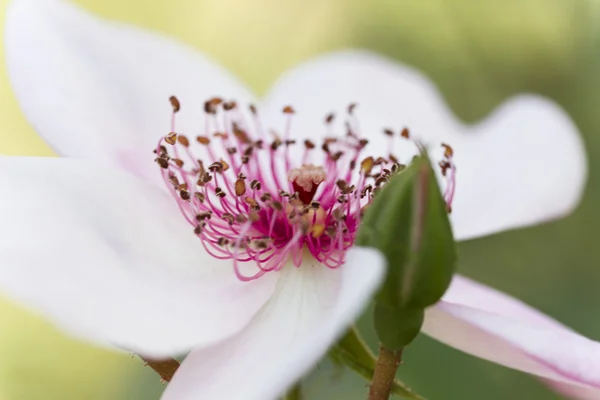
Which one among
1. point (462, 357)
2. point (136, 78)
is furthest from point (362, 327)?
point (136, 78)

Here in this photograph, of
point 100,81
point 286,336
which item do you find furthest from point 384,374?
point 100,81

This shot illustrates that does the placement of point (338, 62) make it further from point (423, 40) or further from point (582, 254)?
point (423, 40)

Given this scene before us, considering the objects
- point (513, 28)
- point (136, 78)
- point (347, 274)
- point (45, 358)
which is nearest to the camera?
point (347, 274)

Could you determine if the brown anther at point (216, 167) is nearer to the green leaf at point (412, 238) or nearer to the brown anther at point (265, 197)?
the brown anther at point (265, 197)

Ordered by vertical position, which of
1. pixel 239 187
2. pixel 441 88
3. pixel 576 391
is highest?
pixel 239 187

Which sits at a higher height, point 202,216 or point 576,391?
point 202,216

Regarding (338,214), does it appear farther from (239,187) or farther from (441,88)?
(441,88)

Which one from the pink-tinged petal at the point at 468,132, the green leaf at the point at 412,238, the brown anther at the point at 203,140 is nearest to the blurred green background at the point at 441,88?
the pink-tinged petal at the point at 468,132
